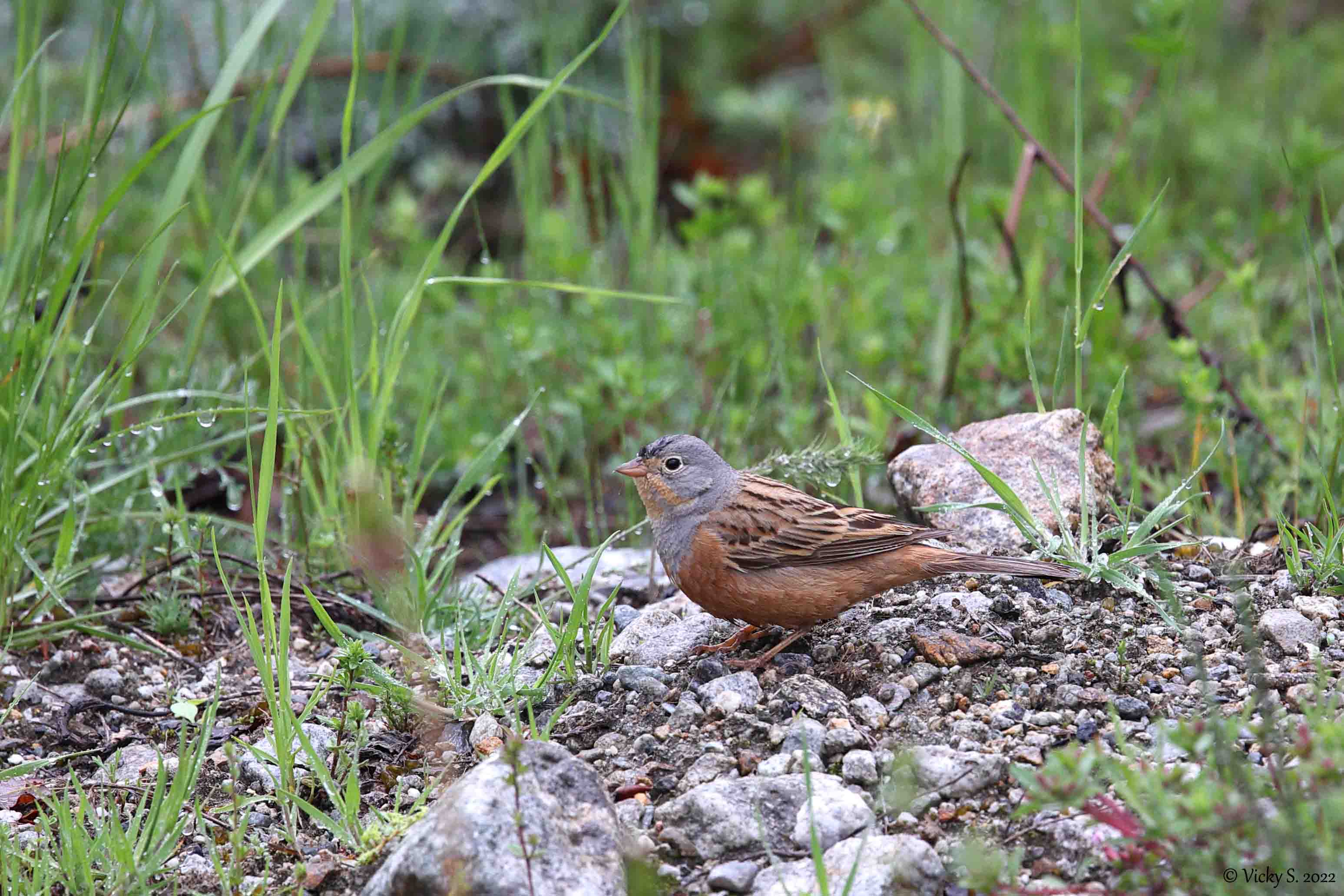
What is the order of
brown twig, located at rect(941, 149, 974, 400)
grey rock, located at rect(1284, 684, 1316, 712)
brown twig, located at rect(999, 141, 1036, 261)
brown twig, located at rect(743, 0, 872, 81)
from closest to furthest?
grey rock, located at rect(1284, 684, 1316, 712) → brown twig, located at rect(941, 149, 974, 400) → brown twig, located at rect(999, 141, 1036, 261) → brown twig, located at rect(743, 0, 872, 81)

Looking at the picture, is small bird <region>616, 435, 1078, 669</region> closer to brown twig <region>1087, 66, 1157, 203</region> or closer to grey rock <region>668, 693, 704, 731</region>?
grey rock <region>668, 693, 704, 731</region>

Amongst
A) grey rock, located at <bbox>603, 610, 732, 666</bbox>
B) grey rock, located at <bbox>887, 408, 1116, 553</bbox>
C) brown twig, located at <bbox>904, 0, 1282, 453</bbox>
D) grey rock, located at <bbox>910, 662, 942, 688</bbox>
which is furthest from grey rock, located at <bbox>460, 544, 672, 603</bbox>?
brown twig, located at <bbox>904, 0, 1282, 453</bbox>

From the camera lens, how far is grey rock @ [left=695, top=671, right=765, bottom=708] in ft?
12.1

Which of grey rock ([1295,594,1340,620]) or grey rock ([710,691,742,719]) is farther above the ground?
grey rock ([1295,594,1340,620])

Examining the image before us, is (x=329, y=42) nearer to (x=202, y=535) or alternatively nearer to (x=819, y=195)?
(x=819, y=195)

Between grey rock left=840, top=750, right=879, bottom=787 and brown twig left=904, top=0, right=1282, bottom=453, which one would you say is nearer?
grey rock left=840, top=750, right=879, bottom=787

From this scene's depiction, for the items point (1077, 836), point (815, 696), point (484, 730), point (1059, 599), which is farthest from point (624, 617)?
point (1077, 836)

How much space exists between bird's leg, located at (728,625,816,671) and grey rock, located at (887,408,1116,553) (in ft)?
2.18

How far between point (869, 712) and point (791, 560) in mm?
690

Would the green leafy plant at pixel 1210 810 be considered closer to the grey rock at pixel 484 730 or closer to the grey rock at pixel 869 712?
the grey rock at pixel 869 712

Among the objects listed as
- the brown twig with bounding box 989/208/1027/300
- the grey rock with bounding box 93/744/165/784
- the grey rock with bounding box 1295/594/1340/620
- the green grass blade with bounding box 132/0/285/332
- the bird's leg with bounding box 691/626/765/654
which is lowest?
the grey rock with bounding box 93/744/165/784

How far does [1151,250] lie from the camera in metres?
6.93

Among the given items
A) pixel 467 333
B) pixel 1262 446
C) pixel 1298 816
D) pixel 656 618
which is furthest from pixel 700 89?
pixel 1298 816

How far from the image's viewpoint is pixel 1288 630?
3703 millimetres
